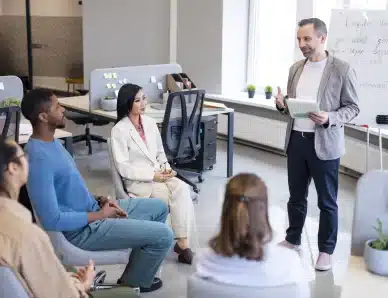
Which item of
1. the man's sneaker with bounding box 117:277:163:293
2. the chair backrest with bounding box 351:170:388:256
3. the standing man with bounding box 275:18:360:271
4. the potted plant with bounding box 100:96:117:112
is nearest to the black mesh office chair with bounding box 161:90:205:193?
the potted plant with bounding box 100:96:117:112

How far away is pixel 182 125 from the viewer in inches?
201

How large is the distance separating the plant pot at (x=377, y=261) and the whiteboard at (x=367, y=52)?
1.96m

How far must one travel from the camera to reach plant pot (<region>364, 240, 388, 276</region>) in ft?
7.07

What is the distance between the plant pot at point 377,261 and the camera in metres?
2.15

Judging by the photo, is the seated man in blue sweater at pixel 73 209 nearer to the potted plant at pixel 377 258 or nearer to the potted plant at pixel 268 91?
the potted plant at pixel 377 258

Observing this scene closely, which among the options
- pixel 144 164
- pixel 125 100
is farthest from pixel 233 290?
pixel 125 100

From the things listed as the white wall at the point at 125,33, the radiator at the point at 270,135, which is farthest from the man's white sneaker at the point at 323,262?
the white wall at the point at 125,33

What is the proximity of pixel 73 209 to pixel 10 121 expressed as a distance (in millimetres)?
1304

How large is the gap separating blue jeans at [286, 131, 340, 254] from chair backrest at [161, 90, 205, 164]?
4.81ft

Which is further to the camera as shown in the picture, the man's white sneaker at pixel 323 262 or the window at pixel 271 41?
the window at pixel 271 41

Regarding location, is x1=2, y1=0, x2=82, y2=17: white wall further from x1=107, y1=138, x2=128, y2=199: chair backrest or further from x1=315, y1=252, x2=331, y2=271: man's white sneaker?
x1=315, y1=252, x2=331, y2=271: man's white sneaker

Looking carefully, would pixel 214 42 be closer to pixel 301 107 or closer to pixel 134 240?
pixel 301 107

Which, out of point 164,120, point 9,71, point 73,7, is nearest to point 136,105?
point 164,120

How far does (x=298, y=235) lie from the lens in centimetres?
394
